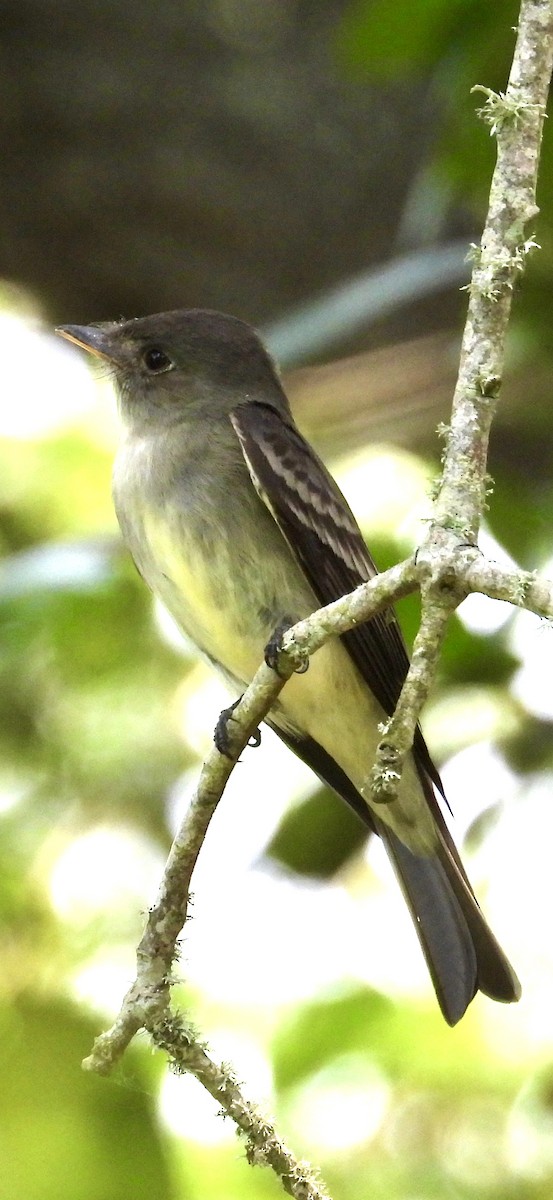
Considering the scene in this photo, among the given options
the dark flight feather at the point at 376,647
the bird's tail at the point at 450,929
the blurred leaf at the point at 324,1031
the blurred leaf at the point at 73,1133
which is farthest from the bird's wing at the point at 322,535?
the blurred leaf at the point at 73,1133

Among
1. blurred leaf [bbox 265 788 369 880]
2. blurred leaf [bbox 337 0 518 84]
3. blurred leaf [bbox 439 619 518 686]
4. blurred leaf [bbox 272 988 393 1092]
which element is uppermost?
blurred leaf [bbox 337 0 518 84]

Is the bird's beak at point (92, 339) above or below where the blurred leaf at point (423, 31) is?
above

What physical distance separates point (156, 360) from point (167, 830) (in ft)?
4.62

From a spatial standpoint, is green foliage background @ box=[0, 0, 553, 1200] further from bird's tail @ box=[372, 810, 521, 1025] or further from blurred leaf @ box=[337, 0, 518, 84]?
bird's tail @ box=[372, 810, 521, 1025]

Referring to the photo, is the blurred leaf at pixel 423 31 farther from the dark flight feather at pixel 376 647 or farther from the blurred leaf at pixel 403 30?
the dark flight feather at pixel 376 647

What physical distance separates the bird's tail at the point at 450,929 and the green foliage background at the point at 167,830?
1.42 feet

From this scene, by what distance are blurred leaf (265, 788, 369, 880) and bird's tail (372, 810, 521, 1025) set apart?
531 mm

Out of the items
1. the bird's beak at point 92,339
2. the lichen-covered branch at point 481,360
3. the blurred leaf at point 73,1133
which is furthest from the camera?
the bird's beak at point 92,339

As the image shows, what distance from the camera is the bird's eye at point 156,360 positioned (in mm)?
3402

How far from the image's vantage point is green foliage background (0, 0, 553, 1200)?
2789 millimetres

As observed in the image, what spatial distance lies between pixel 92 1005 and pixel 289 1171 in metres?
1.19

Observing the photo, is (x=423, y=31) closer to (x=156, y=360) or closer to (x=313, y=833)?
(x=156, y=360)

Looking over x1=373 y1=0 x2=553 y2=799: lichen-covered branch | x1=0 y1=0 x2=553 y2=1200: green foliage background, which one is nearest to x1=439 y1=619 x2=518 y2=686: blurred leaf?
x1=0 y1=0 x2=553 y2=1200: green foliage background

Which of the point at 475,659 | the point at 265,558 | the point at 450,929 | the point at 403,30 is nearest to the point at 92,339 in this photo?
the point at 265,558
